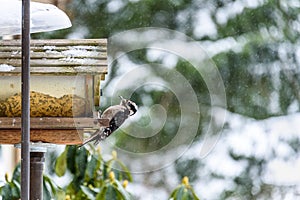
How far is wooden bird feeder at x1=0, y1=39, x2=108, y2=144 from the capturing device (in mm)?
971

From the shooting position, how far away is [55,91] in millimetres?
1010

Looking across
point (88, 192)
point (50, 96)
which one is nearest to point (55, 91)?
point (50, 96)

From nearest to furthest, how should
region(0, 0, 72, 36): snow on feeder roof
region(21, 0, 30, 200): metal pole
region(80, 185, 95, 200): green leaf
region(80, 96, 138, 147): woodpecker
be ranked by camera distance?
region(21, 0, 30, 200): metal pole → region(0, 0, 72, 36): snow on feeder roof → region(80, 96, 138, 147): woodpecker → region(80, 185, 95, 200): green leaf

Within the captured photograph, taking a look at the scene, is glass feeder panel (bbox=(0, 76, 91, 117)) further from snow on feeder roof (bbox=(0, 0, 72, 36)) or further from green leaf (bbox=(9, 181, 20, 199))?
green leaf (bbox=(9, 181, 20, 199))

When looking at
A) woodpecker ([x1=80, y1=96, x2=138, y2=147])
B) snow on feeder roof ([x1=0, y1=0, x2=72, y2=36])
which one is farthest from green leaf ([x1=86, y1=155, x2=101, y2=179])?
snow on feeder roof ([x1=0, y1=0, x2=72, y2=36])

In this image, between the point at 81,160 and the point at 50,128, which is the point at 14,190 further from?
the point at 50,128

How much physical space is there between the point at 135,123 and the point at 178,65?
1.08ft

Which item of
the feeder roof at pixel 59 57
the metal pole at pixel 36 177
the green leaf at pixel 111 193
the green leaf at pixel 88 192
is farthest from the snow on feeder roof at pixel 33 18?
the green leaf at pixel 88 192

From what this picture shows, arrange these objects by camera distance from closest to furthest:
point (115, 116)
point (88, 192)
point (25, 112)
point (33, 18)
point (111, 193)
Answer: point (25, 112) < point (33, 18) < point (115, 116) < point (111, 193) < point (88, 192)

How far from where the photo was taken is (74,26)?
2406 mm

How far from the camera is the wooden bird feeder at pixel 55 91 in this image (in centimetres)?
97

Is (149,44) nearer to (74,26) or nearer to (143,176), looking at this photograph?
(74,26)

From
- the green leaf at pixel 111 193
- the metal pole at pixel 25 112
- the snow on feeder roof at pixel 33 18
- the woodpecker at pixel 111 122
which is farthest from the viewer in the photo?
the green leaf at pixel 111 193

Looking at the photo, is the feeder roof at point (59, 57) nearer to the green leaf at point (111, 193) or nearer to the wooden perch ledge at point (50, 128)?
the wooden perch ledge at point (50, 128)
